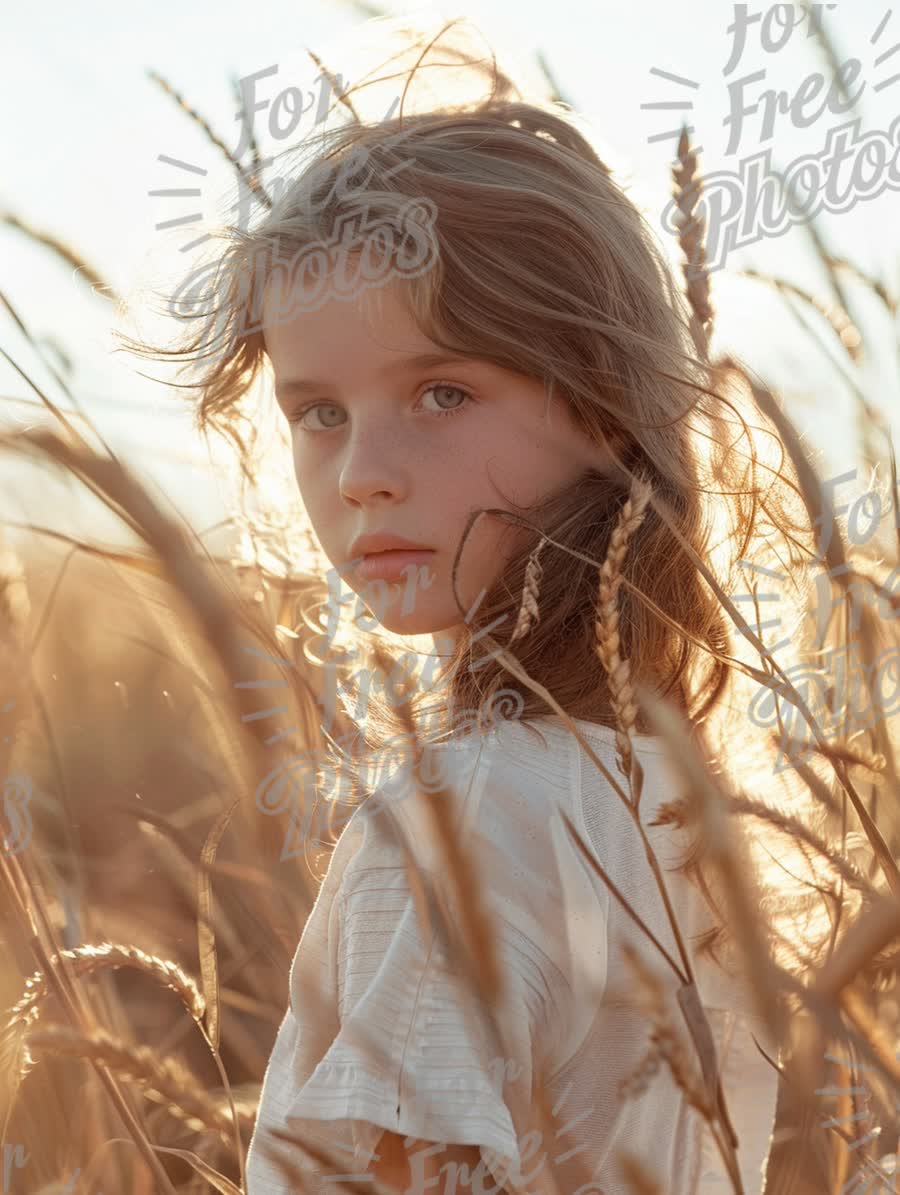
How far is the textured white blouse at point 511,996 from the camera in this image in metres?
0.60

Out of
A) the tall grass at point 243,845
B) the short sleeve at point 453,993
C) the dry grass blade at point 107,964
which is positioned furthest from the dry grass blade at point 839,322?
the dry grass blade at point 107,964

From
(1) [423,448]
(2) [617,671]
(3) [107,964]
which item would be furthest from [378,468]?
(2) [617,671]

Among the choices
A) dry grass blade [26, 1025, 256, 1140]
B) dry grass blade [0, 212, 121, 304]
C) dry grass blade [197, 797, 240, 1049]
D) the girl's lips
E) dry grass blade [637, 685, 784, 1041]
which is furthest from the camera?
the girl's lips

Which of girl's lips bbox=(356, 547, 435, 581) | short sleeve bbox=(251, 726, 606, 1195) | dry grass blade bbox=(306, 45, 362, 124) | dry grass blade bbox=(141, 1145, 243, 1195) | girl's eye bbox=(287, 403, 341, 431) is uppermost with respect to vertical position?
dry grass blade bbox=(306, 45, 362, 124)

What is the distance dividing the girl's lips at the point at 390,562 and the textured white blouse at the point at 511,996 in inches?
7.2

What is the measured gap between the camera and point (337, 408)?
0.96 m

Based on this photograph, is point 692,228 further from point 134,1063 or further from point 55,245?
point 134,1063

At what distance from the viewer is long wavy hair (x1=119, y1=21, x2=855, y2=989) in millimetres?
852

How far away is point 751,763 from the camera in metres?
0.98

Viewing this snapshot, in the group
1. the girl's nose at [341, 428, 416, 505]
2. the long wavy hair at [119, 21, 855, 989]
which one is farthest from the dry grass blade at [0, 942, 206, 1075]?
the girl's nose at [341, 428, 416, 505]

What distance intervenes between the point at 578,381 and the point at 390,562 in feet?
0.65

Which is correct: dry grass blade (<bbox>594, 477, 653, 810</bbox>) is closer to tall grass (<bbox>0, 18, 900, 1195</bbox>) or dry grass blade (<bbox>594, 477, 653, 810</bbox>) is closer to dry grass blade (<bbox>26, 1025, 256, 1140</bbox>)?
tall grass (<bbox>0, 18, 900, 1195</bbox>)

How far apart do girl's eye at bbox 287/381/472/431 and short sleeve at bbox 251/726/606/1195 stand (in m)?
0.28

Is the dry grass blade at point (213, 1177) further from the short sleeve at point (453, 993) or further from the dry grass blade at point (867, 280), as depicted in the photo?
the dry grass blade at point (867, 280)
